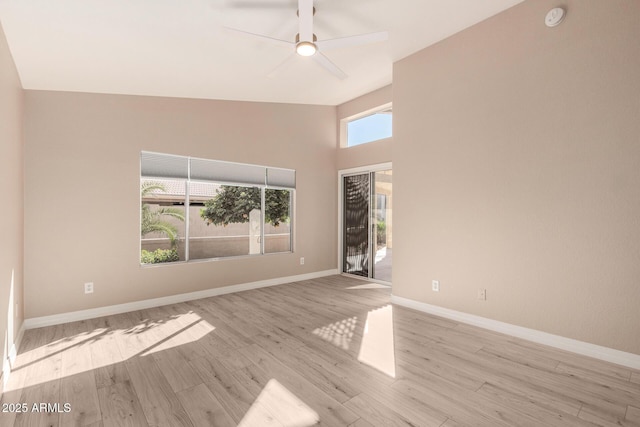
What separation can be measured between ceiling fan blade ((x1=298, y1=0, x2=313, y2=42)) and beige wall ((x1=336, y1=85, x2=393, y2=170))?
9.32 ft

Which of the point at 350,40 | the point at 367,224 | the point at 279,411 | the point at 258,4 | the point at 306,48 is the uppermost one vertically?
the point at 258,4

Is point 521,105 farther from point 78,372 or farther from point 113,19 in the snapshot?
point 78,372

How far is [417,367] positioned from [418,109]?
10.0ft

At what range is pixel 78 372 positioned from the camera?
2359 millimetres

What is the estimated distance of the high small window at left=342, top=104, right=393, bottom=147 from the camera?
5.26 meters

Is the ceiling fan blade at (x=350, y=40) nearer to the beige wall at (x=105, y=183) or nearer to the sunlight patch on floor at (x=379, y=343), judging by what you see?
the beige wall at (x=105, y=183)

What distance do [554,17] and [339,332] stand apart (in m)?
3.66

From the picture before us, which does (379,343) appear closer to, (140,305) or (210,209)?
(140,305)

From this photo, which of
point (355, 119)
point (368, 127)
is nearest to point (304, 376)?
point (368, 127)

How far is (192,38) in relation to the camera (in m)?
2.65

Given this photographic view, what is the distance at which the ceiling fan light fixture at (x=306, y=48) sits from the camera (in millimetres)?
2566

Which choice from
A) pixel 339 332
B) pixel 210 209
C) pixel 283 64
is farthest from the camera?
pixel 210 209

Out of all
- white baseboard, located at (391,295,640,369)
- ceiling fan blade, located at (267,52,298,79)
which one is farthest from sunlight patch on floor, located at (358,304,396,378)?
ceiling fan blade, located at (267,52,298,79)

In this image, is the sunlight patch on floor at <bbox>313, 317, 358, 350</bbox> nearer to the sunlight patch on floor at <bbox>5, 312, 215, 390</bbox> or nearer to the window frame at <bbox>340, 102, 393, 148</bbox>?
the sunlight patch on floor at <bbox>5, 312, 215, 390</bbox>
